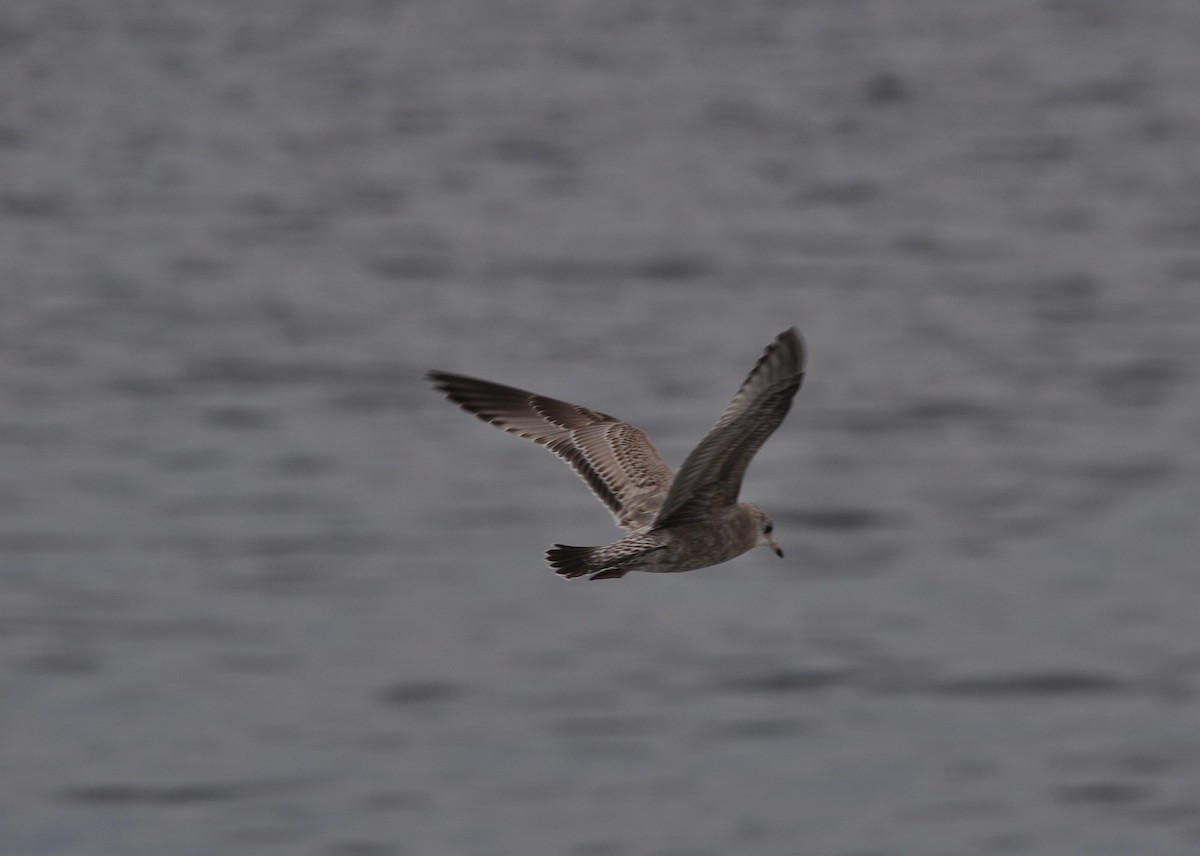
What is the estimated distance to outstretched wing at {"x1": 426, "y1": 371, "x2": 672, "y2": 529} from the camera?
982cm

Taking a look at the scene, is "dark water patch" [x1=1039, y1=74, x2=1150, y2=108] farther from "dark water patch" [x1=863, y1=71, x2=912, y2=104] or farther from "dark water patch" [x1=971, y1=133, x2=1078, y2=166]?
"dark water patch" [x1=863, y1=71, x2=912, y2=104]

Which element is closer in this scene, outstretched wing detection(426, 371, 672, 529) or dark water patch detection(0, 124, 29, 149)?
outstretched wing detection(426, 371, 672, 529)

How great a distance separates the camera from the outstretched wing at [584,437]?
9.82m

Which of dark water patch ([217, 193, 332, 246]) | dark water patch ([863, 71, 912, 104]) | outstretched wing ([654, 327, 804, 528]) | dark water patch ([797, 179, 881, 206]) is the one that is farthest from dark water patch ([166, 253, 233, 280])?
outstretched wing ([654, 327, 804, 528])

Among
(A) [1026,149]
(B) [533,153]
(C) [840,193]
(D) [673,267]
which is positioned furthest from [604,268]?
(A) [1026,149]

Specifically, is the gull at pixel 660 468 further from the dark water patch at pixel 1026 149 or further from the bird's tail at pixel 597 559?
the dark water patch at pixel 1026 149

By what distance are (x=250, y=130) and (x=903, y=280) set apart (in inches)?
549

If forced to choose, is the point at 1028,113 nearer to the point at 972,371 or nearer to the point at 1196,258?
the point at 1196,258

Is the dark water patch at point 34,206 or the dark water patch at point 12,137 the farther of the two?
the dark water patch at point 12,137

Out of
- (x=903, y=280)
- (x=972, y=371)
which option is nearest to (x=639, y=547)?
(x=972, y=371)

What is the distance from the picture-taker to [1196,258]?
2717cm

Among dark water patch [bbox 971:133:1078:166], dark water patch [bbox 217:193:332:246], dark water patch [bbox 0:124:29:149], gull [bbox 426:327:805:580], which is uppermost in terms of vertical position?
dark water patch [bbox 0:124:29:149]

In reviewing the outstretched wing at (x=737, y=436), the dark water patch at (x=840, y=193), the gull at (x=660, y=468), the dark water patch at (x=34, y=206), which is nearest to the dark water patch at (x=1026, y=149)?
the dark water patch at (x=840, y=193)

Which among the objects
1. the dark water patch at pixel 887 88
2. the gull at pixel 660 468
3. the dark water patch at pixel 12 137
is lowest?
the gull at pixel 660 468
